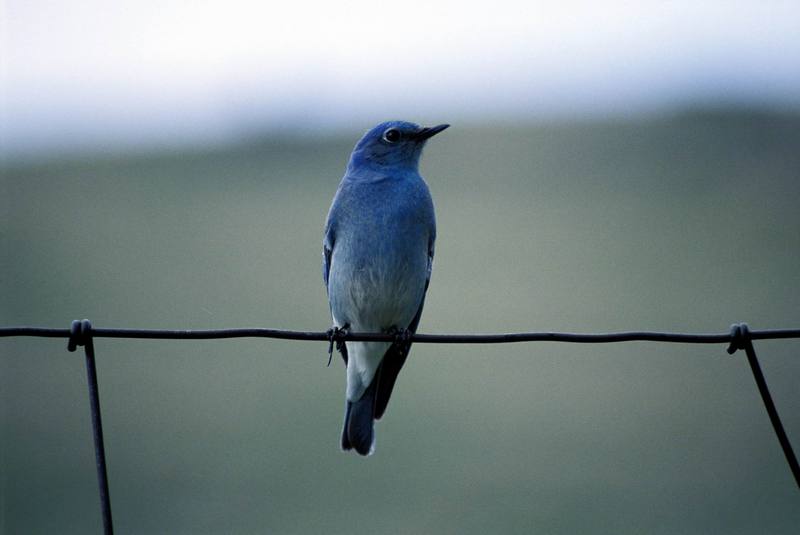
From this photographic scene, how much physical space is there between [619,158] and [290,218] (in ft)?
43.1

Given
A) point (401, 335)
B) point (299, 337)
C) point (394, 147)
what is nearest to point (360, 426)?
point (401, 335)

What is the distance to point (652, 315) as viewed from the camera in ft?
65.6

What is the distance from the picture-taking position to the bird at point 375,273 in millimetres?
5906

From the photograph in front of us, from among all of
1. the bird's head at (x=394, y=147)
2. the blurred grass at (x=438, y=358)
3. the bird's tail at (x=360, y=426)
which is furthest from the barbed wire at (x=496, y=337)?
the blurred grass at (x=438, y=358)

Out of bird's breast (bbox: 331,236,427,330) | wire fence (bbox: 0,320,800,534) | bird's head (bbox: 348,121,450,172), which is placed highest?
bird's head (bbox: 348,121,450,172)

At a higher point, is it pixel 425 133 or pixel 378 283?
pixel 425 133

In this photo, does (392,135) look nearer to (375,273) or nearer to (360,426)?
(375,273)

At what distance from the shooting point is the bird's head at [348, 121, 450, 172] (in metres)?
6.54

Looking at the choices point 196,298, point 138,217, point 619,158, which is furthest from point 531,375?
point 619,158

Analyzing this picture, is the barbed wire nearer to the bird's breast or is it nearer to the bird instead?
the bird

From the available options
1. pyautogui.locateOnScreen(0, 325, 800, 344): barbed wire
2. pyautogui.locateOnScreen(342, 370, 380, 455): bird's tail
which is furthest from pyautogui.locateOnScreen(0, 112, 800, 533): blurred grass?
pyautogui.locateOnScreen(0, 325, 800, 344): barbed wire

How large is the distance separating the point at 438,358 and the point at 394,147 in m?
12.6

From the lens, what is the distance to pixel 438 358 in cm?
1886

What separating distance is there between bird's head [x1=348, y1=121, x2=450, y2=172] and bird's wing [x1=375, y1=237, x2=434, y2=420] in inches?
26.0
